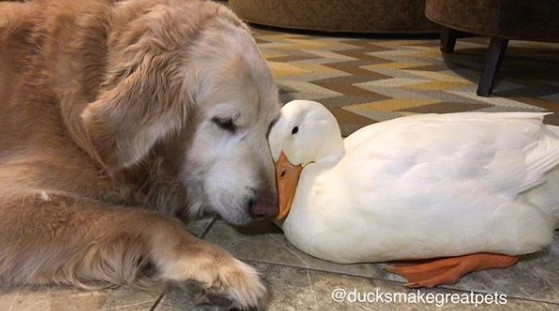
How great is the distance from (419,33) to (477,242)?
3697 mm

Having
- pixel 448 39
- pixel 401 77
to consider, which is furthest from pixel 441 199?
pixel 448 39

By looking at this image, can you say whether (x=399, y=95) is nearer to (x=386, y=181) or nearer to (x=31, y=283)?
(x=386, y=181)

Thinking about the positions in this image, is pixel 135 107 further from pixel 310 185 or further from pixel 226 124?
pixel 310 185

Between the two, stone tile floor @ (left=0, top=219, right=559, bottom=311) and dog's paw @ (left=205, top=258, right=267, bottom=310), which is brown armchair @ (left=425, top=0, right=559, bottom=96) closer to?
stone tile floor @ (left=0, top=219, right=559, bottom=311)

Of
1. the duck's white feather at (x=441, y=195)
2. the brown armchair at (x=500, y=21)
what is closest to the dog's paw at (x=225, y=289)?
the duck's white feather at (x=441, y=195)

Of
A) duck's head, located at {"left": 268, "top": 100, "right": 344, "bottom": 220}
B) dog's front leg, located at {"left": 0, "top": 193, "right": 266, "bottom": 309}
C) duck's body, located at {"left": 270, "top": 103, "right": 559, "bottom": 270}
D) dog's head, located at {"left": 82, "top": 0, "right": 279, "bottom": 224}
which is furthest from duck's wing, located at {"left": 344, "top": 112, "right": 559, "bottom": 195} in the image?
dog's front leg, located at {"left": 0, "top": 193, "right": 266, "bottom": 309}

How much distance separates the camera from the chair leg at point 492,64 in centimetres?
257

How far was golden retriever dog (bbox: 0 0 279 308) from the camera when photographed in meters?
1.12

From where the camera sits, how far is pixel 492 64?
2.61 metres

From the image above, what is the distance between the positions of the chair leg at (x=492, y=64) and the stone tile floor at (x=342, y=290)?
1.50m

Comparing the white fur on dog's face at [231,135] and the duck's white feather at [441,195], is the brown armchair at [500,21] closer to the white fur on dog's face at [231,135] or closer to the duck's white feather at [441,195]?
the duck's white feather at [441,195]

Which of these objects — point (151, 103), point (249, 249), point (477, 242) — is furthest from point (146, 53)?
point (477, 242)

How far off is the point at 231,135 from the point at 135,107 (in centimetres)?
21

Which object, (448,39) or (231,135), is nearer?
(231,135)
